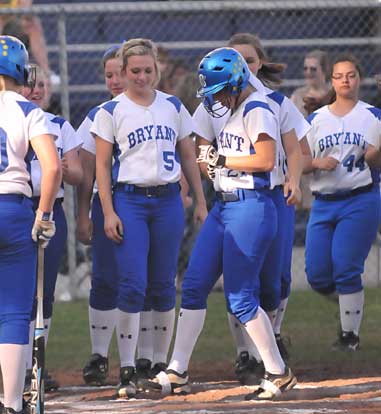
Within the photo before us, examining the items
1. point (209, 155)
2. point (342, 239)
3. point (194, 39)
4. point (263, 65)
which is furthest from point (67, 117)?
point (209, 155)

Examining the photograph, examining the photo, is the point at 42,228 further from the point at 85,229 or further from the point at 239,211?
the point at 85,229

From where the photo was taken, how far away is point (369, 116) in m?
9.21

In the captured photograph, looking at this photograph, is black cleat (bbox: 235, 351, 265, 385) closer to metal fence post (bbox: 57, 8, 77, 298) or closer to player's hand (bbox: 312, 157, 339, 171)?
player's hand (bbox: 312, 157, 339, 171)

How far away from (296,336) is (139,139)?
3.08 metres

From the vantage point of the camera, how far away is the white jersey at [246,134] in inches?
275

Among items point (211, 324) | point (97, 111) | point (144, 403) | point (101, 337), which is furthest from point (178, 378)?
point (211, 324)

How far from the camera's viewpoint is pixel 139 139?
750cm

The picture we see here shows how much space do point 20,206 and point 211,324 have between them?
15.4 ft

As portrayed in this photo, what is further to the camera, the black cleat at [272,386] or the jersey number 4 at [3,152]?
the black cleat at [272,386]

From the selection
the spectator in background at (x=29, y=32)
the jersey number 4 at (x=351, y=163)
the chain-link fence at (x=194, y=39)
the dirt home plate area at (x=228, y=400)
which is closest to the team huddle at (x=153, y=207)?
the dirt home plate area at (x=228, y=400)

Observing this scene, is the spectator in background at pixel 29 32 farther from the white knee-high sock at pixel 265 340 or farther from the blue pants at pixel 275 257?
the white knee-high sock at pixel 265 340

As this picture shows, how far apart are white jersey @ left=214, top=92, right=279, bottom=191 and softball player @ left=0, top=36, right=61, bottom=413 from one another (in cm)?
133

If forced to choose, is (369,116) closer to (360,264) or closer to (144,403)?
(360,264)

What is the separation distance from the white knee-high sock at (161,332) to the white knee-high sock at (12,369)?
5.83ft
